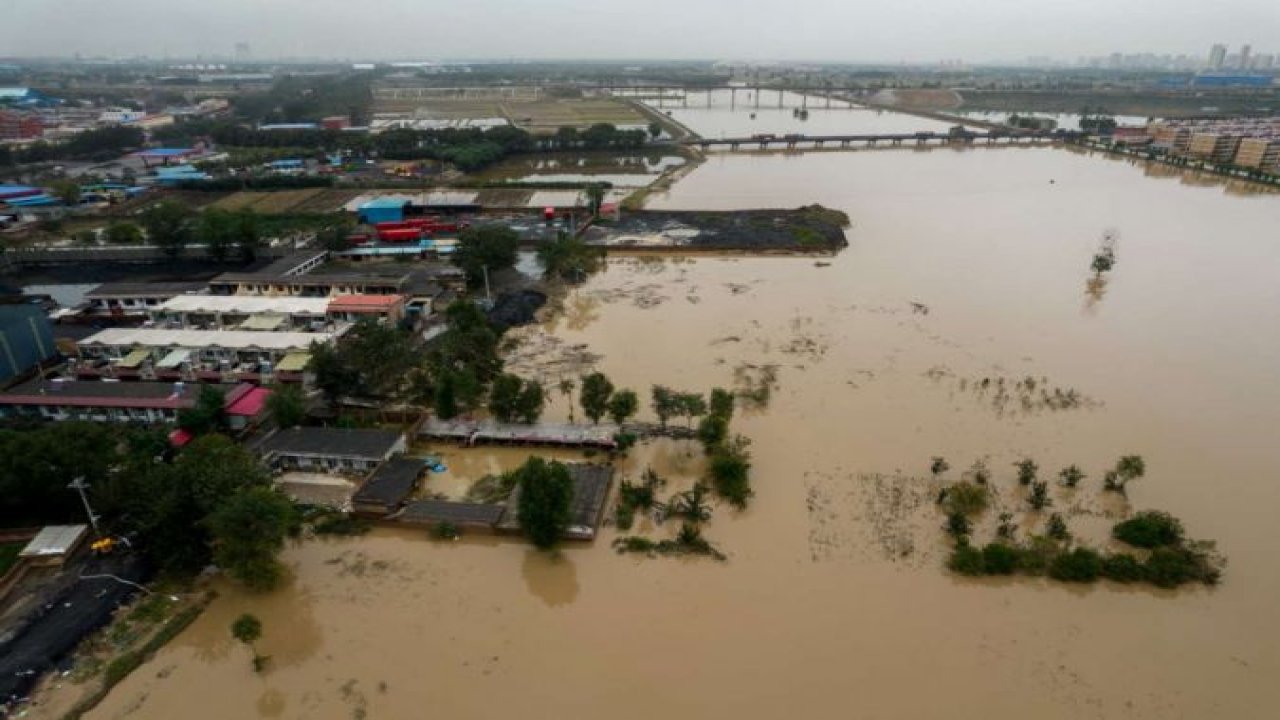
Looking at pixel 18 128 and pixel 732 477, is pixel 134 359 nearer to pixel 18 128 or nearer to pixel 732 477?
pixel 732 477

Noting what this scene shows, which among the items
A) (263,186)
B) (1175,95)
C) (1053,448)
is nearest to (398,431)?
(1053,448)

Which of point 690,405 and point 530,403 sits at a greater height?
point 690,405

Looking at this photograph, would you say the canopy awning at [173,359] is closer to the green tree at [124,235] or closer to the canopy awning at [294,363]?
the canopy awning at [294,363]

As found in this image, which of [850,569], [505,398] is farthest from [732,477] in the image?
[505,398]

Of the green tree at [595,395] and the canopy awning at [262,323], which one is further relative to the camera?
the canopy awning at [262,323]

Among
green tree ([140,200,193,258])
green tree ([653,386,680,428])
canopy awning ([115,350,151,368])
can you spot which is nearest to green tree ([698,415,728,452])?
green tree ([653,386,680,428])

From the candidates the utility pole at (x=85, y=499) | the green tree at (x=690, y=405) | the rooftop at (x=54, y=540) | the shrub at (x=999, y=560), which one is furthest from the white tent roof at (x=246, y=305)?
the shrub at (x=999, y=560)
